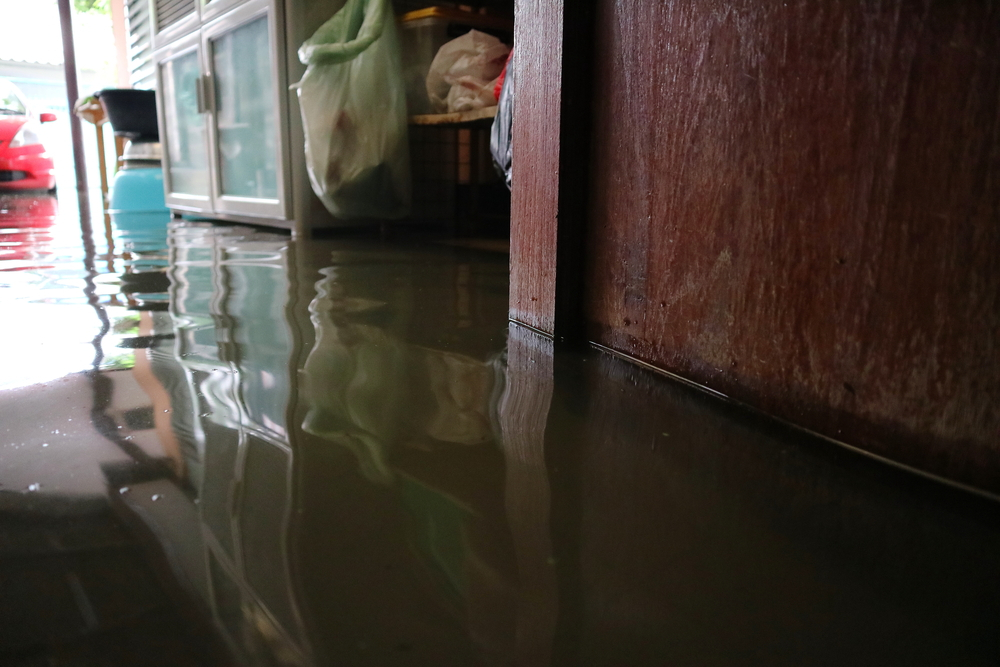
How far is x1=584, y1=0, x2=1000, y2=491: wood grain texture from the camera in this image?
0.52 metres

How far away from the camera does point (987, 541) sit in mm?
460

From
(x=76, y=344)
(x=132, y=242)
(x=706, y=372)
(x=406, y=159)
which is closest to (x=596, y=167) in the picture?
(x=706, y=372)

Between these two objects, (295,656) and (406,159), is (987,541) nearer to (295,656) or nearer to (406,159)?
(295,656)

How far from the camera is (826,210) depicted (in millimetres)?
619

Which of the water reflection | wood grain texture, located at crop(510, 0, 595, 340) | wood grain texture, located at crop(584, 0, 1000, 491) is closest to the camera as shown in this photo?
wood grain texture, located at crop(584, 0, 1000, 491)

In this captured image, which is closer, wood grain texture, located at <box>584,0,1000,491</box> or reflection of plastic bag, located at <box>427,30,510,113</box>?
wood grain texture, located at <box>584,0,1000,491</box>

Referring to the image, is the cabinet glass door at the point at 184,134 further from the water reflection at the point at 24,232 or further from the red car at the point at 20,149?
the red car at the point at 20,149

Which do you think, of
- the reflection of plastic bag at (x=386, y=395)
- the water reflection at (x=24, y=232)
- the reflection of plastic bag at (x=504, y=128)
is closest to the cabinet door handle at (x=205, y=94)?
the water reflection at (x=24, y=232)

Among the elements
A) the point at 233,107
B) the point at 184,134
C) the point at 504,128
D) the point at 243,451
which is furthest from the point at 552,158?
the point at 184,134

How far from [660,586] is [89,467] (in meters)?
0.43

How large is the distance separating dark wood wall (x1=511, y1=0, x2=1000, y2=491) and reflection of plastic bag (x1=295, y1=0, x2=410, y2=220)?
54.6 inches

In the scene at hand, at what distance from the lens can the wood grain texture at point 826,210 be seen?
52 centimetres

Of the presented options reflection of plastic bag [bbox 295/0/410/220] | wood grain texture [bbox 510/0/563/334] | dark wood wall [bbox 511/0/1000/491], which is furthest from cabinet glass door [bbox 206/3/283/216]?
dark wood wall [bbox 511/0/1000/491]

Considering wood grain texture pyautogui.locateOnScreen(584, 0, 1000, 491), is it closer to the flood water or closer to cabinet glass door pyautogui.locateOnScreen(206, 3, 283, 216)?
the flood water
